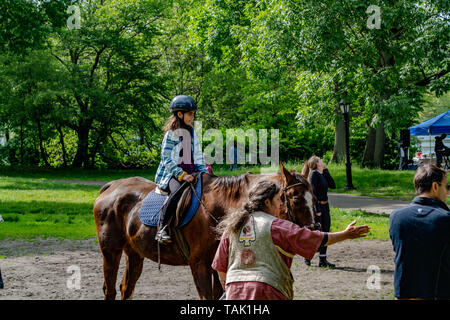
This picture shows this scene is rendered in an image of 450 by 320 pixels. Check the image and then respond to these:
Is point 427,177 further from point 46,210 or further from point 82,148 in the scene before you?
point 82,148

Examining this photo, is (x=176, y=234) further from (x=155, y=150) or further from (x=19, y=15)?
(x=155, y=150)

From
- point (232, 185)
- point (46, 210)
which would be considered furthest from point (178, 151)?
point (46, 210)

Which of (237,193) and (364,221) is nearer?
(237,193)

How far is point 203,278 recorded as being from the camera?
506cm

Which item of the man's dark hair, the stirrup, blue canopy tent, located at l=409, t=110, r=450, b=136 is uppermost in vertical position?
blue canopy tent, located at l=409, t=110, r=450, b=136

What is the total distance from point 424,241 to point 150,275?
5.48 meters

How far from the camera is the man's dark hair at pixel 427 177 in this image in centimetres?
407

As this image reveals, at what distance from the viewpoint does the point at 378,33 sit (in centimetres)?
1820

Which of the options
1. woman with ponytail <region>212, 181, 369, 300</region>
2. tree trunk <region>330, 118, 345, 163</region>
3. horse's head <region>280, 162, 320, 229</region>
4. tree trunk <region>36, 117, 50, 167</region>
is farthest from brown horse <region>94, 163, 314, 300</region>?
tree trunk <region>36, 117, 50, 167</region>

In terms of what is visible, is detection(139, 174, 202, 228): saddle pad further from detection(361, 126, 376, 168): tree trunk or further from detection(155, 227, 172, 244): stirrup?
detection(361, 126, 376, 168): tree trunk

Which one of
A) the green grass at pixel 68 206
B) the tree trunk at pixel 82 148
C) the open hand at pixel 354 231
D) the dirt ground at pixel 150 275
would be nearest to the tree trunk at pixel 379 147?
the green grass at pixel 68 206

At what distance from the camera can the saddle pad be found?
5344 millimetres
